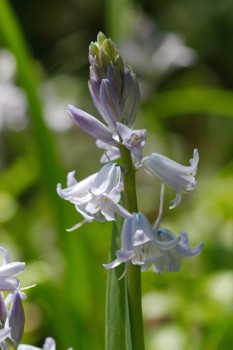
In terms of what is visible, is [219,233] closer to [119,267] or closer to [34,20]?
[119,267]

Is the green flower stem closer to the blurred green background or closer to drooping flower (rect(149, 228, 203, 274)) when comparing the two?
drooping flower (rect(149, 228, 203, 274))

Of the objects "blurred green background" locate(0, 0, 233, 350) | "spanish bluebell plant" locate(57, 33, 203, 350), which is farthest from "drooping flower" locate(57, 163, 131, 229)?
"blurred green background" locate(0, 0, 233, 350)

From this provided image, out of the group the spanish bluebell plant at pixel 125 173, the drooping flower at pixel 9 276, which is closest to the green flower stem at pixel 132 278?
the spanish bluebell plant at pixel 125 173

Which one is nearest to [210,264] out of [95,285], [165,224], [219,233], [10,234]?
[219,233]

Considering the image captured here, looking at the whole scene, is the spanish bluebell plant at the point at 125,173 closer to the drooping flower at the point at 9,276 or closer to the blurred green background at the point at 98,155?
the drooping flower at the point at 9,276

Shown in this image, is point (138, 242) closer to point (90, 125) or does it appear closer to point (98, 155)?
point (90, 125)

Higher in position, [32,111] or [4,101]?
[4,101]

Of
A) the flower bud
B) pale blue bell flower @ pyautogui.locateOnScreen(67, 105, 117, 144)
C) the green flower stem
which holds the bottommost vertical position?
the green flower stem
